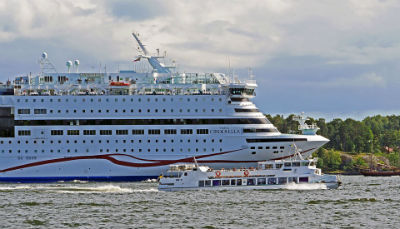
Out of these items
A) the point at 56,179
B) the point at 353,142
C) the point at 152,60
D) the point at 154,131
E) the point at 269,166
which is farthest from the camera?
the point at 353,142

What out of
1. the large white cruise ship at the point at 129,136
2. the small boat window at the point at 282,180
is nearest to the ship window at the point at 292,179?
the small boat window at the point at 282,180

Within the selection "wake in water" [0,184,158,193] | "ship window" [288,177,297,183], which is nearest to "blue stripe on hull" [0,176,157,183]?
"wake in water" [0,184,158,193]

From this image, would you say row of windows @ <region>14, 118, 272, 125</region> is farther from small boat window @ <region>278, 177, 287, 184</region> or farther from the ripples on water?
small boat window @ <region>278, 177, 287, 184</region>

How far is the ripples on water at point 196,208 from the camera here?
3759 cm

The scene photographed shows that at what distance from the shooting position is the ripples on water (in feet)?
123

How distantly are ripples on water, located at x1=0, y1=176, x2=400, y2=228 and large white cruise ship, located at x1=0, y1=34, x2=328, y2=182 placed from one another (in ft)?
31.5

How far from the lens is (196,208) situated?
42750mm

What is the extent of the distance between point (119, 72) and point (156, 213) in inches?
1120

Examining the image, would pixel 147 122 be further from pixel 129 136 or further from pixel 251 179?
pixel 251 179

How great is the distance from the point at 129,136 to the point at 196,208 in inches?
884

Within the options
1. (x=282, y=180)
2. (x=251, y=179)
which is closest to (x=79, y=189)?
(x=251, y=179)

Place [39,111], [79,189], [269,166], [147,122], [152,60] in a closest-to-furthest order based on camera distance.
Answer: [269,166], [79,189], [147,122], [39,111], [152,60]

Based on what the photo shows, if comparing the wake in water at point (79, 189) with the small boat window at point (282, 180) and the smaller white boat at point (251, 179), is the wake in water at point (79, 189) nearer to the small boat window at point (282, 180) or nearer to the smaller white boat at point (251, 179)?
the smaller white boat at point (251, 179)

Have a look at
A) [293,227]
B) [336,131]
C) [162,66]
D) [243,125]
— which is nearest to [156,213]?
[293,227]
